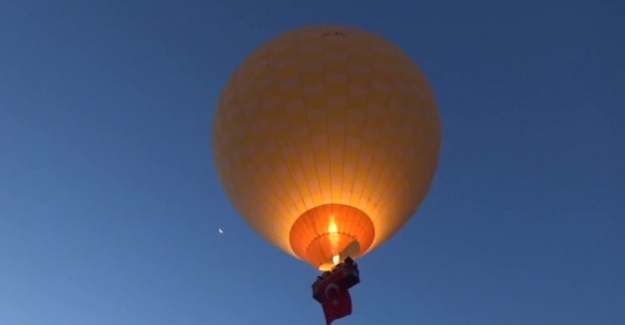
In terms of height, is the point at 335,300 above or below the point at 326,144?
below

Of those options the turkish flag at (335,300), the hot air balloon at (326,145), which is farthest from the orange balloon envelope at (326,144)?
the turkish flag at (335,300)

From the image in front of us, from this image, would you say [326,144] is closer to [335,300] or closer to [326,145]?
[326,145]

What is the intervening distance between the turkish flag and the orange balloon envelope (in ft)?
2.23

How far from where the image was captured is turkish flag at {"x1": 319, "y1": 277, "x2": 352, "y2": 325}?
1588 centimetres

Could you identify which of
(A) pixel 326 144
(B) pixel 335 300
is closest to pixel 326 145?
(A) pixel 326 144

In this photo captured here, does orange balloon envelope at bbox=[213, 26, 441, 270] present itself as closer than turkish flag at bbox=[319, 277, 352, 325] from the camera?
No

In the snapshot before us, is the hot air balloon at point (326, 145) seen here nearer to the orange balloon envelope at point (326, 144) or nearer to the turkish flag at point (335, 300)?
the orange balloon envelope at point (326, 144)

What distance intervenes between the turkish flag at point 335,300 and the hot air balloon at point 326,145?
606mm

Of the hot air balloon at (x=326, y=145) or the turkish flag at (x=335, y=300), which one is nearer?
the turkish flag at (x=335, y=300)

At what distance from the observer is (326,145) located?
52.6 ft

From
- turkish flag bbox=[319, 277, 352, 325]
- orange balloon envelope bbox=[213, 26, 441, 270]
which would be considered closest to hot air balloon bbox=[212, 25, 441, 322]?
orange balloon envelope bbox=[213, 26, 441, 270]

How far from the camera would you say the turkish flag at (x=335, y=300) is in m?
15.9

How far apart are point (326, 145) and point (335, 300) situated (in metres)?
3.57

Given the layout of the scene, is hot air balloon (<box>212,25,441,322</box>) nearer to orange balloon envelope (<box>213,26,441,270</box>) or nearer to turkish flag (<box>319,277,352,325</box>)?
orange balloon envelope (<box>213,26,441,270</box>)
